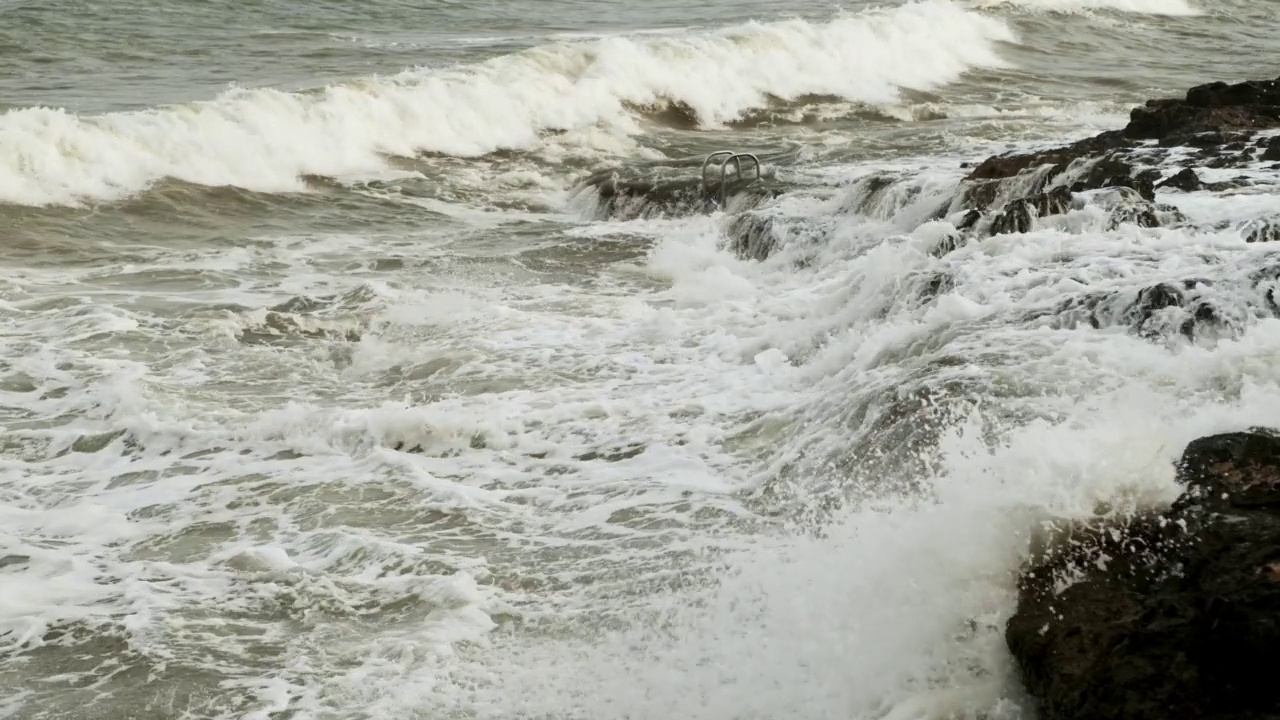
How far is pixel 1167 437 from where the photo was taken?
16.6 feet

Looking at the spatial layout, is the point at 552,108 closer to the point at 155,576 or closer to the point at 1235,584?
the point at 155,576

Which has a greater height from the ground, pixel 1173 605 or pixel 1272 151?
pixel 1272 151

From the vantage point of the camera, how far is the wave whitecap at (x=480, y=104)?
15.4 meters

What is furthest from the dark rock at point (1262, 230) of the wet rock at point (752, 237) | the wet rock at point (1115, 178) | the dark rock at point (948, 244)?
the wet rock at point (752, 237)

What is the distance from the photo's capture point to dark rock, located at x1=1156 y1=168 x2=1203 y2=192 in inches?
395

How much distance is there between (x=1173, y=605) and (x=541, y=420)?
14.9 feet

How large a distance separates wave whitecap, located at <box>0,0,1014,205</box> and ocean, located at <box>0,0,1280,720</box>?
0.35 feet

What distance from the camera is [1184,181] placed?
33.3 feet

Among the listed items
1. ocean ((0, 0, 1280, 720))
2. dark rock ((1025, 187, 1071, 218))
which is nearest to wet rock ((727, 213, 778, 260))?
ocean ((0, 0, 1280, 720))

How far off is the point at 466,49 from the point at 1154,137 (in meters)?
13.6

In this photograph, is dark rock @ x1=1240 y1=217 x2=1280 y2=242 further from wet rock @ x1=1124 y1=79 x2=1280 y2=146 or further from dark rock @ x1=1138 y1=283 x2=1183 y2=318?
wet rock @ x1=1124 y1=79 x2=1280 y2=146

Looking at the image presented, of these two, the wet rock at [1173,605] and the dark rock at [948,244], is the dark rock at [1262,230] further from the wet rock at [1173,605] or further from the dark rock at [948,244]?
the wet rock at [1173,605]

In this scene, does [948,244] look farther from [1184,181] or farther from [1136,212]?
[1184,181]

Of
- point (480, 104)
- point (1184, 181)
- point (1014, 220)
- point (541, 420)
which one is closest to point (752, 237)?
point (1014, 220)
